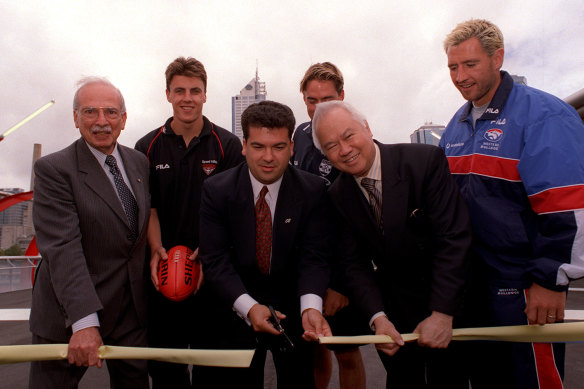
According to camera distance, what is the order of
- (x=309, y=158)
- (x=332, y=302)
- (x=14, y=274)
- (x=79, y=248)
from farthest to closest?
(x=14, y=274) < (x=309, y=158) < (x=332, y=302) < (x=79, y=248)

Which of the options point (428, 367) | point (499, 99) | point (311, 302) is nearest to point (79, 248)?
point (311, 302)

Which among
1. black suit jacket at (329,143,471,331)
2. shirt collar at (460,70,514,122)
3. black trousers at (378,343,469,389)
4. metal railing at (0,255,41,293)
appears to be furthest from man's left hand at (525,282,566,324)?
metal railing at (0,255,41,293)

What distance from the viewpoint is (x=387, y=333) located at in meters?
1.97

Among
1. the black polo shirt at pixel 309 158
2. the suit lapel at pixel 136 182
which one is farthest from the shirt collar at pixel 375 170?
the suit lapel at pixel 136 182

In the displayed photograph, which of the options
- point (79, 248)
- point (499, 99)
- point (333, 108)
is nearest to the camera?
point (79, 248)

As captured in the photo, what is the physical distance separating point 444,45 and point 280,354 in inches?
94.8

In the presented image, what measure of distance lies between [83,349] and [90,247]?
1.98 feet

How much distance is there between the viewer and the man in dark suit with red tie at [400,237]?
6.42 feet

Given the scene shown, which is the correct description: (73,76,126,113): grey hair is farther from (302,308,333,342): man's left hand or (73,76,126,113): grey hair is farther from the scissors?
(302,308,333,342): man's left hand

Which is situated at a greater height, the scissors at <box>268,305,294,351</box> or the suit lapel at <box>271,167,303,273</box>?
the suit lapel at <box>271,167,303,273</box>

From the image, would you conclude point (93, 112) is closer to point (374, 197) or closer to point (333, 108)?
point (333, 108)

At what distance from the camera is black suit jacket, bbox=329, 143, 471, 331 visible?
1961 millimetres

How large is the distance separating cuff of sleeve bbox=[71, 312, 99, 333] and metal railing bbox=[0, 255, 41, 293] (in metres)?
9.56

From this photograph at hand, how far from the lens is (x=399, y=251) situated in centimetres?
210
